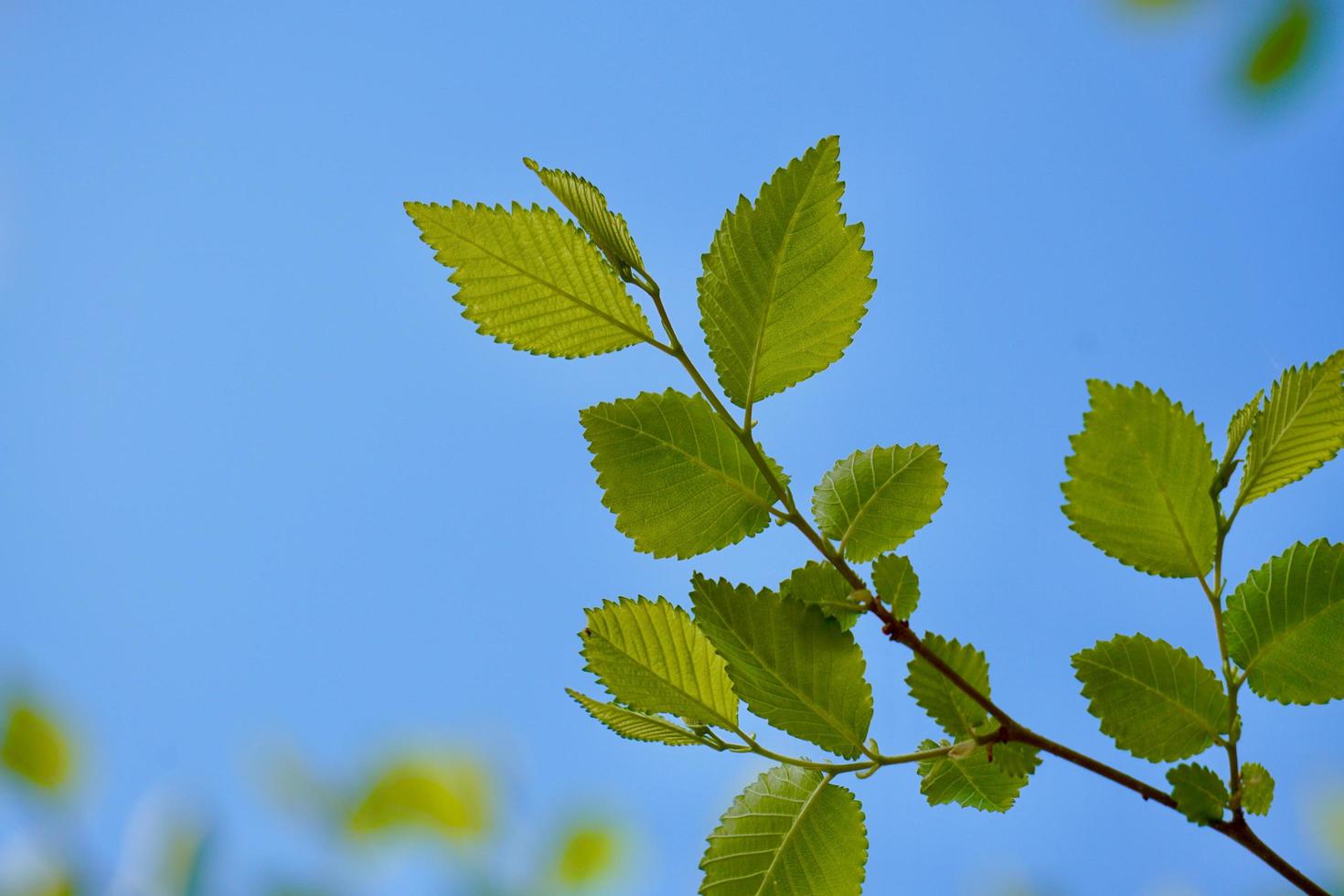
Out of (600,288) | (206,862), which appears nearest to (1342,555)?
(600,288)

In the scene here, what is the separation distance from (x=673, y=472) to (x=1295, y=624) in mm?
264

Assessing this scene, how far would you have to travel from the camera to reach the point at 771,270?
1.56ft

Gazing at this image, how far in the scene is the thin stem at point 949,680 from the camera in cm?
41

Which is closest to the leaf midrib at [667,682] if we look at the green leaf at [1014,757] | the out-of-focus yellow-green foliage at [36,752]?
the green leaf at [1014,757]

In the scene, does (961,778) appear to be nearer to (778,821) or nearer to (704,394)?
(778,821)

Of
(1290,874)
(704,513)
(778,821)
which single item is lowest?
(1290,874)

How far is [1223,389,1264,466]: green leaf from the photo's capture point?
0.45 m

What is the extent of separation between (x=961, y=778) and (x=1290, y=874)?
0.15 meters

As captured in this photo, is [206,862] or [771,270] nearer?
[206,862]

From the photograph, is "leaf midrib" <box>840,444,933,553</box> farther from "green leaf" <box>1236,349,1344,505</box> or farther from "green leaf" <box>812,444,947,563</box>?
"green leaf" <box>1236,349,1344,505</box>

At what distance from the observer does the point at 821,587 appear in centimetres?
47

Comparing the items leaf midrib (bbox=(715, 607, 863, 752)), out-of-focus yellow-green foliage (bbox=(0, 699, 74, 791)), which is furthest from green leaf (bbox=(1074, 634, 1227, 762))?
out-of-focus yellow-green foliage (bbox=(0, 699, 74, 791))

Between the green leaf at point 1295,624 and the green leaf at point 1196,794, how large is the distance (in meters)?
0.06

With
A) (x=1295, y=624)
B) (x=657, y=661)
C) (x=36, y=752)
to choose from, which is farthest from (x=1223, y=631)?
(x=36, y=752)
